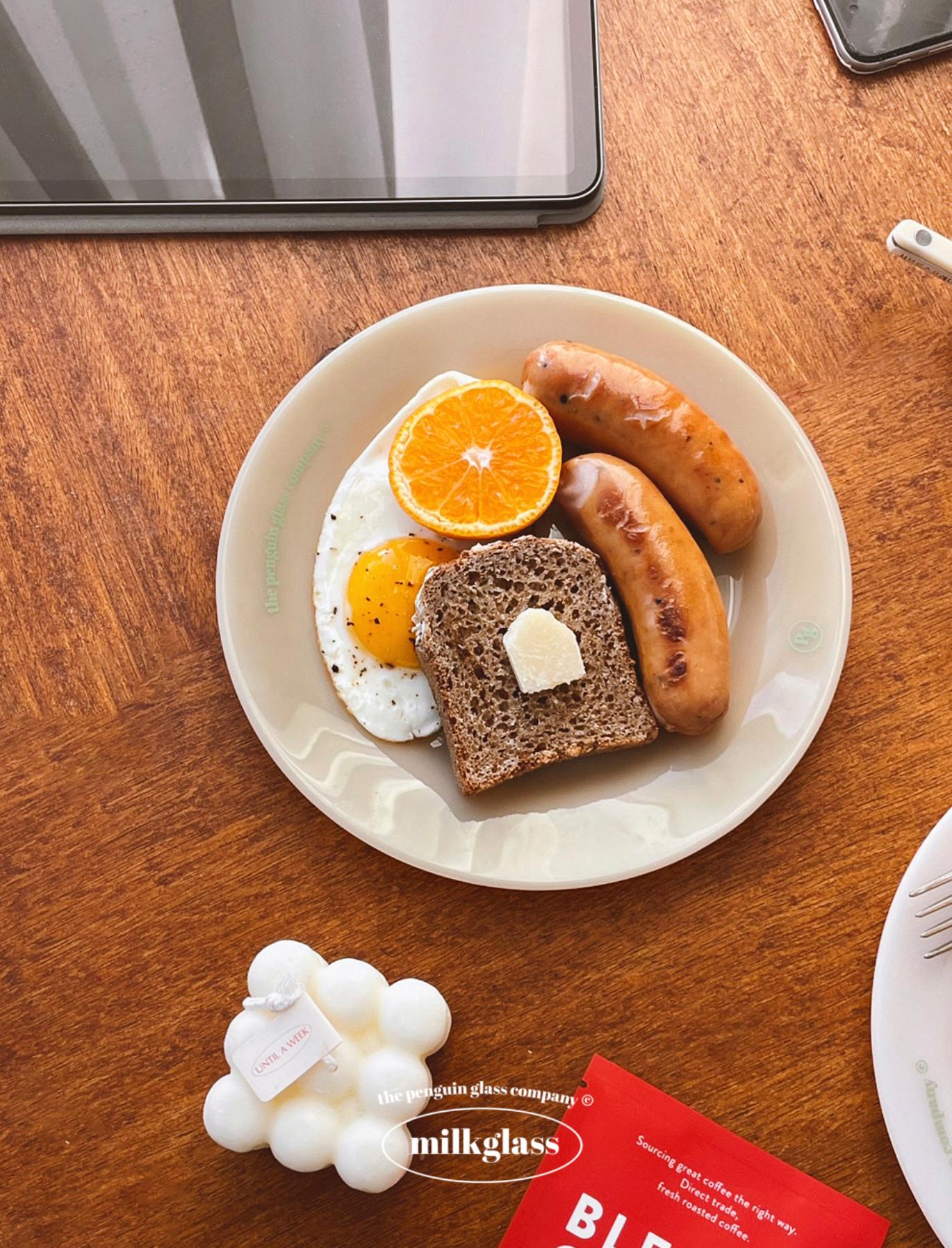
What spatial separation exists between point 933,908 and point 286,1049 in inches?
30.7

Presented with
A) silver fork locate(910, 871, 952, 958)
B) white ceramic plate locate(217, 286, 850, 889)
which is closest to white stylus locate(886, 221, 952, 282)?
white ceramic plate locate(217, 286, 850, 889)

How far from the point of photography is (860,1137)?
1.26 metres

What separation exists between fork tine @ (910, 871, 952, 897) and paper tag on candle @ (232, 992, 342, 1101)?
2.33 ft

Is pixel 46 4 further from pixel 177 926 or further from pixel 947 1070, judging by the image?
pixel 947 1070

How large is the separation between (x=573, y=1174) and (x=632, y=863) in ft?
1.24

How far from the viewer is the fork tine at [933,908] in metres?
1.20

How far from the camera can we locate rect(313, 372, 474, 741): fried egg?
4.42 feet

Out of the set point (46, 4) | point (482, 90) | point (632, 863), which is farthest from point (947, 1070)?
point (46, 4)

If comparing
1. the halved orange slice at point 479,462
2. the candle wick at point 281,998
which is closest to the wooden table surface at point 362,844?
the candle wick at point 281,998

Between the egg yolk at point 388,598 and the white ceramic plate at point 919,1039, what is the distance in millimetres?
694

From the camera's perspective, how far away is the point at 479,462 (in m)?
1.33

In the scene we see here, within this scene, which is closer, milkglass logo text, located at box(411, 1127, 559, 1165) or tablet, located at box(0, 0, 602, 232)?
milkglass logo text, located at box(411, 1127, 559, 1165)

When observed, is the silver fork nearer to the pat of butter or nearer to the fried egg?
the pat of butter

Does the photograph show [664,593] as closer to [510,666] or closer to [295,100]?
[510,666]
